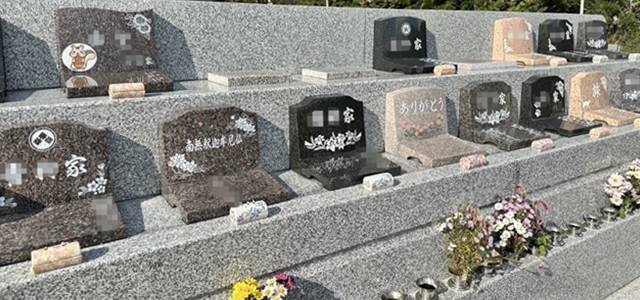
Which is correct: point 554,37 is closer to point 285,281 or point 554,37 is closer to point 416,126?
point 416,126

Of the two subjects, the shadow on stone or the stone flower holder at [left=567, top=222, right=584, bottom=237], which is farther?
the stone flower holder at [left=567, top=222, right=584, bottom=237]

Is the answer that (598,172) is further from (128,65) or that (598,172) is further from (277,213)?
(128,65)

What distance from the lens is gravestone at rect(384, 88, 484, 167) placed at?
3885 millimetres

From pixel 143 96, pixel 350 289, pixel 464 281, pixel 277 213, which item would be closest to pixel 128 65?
pixel 143 96

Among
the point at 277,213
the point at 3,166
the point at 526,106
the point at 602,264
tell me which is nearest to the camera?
the point at 3,166

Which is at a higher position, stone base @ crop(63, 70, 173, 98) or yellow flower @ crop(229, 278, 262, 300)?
stone base @ crop(63, 70, 173, 98)

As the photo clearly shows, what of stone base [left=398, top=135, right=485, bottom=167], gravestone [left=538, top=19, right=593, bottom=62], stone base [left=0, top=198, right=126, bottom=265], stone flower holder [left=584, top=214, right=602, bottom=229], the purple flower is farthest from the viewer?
gravestone [left=538, top=19, right=593, bottom=62]

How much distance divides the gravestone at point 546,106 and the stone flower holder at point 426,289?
255 centimetres

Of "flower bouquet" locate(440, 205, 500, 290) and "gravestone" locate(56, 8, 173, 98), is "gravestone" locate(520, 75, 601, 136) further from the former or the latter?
"gravestone" locate(56, 8, 173, 98)

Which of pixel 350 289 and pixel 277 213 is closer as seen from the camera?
pixel 277 213

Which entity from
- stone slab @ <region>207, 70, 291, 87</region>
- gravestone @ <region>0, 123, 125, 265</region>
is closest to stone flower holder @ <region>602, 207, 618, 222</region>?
stone slab @ <region>207, 70, 291, 87</region>

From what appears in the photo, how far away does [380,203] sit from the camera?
9.87 feet

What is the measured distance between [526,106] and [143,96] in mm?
3913

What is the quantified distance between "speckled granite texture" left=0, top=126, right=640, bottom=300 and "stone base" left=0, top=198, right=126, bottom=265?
63 mm
